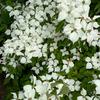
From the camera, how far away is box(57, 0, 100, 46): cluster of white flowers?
109 inches

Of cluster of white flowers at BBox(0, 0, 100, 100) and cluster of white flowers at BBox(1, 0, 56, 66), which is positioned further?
cluster of white flowers at BBox(1, 0, 56, 66)

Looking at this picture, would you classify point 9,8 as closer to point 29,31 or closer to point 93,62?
point 29,31

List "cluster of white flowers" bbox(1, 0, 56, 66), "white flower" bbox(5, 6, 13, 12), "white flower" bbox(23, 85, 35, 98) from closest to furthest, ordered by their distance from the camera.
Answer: "white flower" bbox(23, 85, 35, 98) → "cluster of white flowers" bbox(1, 0, 56, 66) → "white flower" bbox(5, 6, 13, 12)

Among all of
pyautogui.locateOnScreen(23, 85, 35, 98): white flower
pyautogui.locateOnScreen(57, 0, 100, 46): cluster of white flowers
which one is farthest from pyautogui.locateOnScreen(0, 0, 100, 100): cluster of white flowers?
pyautogui.locateOnScreen(23, 85, 35, 98): white flower

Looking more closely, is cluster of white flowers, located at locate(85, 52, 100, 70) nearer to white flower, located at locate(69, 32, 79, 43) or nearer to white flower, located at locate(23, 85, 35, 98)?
white flower, located at locate(69, 32, 79, 43)

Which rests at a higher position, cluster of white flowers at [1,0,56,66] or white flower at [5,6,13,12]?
white flower at [5,6,13,12]

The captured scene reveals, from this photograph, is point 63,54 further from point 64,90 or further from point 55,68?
point 64,90

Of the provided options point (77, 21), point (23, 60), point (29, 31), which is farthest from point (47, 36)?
point (77, 21)

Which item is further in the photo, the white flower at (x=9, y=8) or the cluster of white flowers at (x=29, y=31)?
the white flower at (x=9, y=8)

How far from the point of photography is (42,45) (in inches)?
133

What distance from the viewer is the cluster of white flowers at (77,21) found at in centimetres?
277

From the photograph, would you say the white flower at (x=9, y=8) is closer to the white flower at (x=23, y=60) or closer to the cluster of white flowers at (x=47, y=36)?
the cluster of white flowers at (x=47, y=36)

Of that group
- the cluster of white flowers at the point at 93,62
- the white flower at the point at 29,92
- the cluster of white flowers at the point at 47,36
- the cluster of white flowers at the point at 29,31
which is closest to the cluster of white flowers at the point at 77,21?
the cluster of white flowers at the point at 47,36

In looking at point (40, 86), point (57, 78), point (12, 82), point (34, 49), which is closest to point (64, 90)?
point (40, 86)
